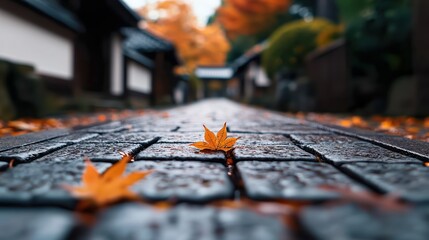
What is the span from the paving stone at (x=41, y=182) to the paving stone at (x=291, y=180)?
1.64 ft

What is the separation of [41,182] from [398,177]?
44.1 inches

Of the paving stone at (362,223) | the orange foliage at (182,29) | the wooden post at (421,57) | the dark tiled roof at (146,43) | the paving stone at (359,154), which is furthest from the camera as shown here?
the orange foliage at (182,29)

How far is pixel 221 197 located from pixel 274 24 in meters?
24.5

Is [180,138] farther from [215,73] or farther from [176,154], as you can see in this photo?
[215,73]

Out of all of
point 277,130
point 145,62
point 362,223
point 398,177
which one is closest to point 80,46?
point 145,62

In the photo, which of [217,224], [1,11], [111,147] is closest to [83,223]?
[217,224]

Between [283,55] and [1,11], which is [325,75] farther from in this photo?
[1,11]

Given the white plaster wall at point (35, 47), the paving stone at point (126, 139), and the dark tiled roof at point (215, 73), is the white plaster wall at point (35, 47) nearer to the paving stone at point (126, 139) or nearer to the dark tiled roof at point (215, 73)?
the paving stone at point (126, 139)

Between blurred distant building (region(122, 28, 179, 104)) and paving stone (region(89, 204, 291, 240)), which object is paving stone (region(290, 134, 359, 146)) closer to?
paving stone (region(89, 204, 291, 240))

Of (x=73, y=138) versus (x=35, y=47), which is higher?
(x=35, y=47)

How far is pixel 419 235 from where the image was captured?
1.95 ft

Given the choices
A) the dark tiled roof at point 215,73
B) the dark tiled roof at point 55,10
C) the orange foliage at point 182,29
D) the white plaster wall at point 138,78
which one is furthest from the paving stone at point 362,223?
the dark tiled roof at point 215,73

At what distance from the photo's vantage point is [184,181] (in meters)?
0.93

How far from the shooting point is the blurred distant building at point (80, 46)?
5051 mm
